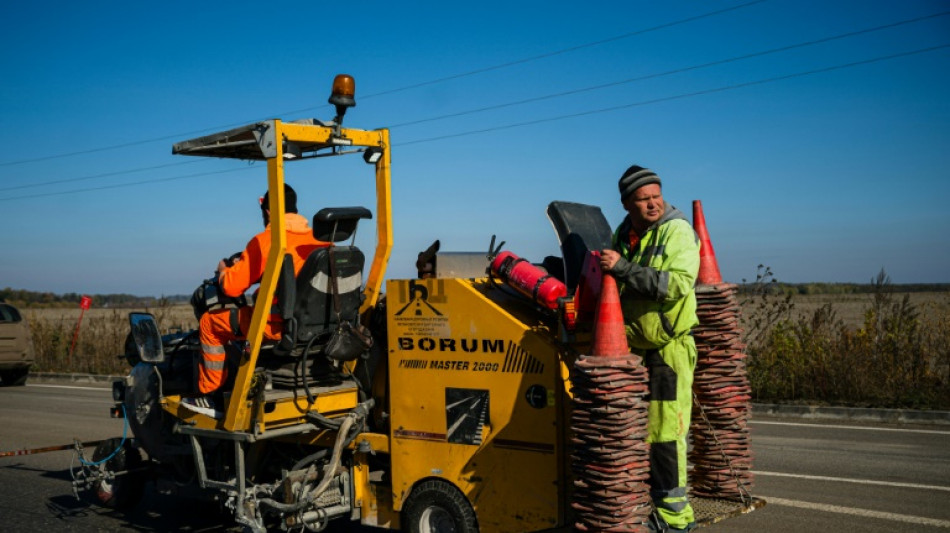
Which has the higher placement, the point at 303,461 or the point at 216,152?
the point at 216,152

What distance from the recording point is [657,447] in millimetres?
4605

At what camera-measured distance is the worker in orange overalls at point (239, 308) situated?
234 inches

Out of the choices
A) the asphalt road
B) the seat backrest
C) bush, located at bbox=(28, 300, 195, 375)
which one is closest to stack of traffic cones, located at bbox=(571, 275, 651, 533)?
the seat backrest

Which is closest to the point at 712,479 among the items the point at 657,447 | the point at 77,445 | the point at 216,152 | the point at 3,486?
the point at 657,447

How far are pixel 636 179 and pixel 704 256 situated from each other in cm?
110

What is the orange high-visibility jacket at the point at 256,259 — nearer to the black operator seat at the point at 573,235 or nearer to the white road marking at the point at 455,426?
the white road marking at the point at 455,426

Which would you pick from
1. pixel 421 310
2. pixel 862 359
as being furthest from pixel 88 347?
pixel 421 310

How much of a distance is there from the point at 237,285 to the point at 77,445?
2952 millimetres

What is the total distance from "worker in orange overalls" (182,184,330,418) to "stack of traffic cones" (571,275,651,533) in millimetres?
2471

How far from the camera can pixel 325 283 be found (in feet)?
19.6

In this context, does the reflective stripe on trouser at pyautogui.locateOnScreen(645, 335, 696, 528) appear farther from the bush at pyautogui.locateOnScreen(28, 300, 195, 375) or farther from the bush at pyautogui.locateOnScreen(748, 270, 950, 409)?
the bush at pyautogui.locateOnScreen(28, 300, 195, 375)

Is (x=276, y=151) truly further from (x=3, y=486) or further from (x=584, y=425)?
(x=3, y=486)

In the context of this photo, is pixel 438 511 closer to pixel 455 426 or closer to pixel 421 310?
pixel 455 426

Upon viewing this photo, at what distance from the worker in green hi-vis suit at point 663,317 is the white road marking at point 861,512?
278 centimetres
